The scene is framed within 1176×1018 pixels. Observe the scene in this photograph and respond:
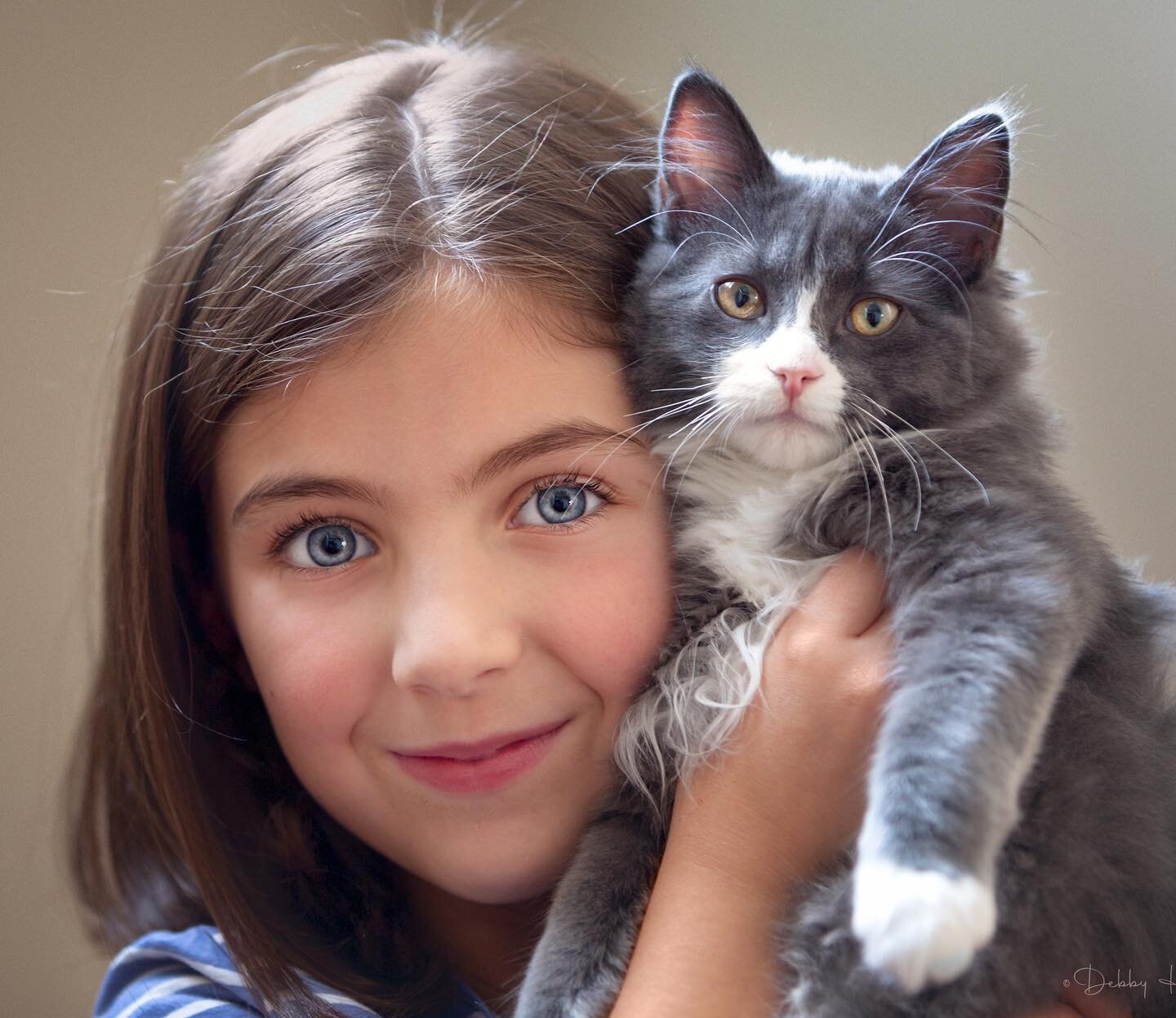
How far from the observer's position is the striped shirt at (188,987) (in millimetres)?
1348

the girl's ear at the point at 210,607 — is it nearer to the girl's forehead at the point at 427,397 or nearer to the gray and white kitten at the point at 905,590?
the girl's forehead at the point at 427,397

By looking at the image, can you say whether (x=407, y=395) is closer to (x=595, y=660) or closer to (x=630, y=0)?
(x=595, y=660)

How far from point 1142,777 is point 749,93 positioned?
77.3 inches

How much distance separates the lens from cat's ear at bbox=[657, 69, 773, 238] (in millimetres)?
1378

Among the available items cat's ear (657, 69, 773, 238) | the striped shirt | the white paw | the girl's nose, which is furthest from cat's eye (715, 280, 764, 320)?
the striped shirt

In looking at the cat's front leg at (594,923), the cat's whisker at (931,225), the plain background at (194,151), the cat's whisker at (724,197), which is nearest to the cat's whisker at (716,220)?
the cat's whisker at (724,197)

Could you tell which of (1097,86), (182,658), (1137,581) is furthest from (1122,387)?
(182,658)

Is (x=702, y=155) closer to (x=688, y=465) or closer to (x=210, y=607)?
(x=688, y=465)

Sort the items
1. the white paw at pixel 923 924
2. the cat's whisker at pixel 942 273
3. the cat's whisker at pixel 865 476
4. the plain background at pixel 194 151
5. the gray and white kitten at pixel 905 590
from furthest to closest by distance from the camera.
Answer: the plain background at pixel 194 151 → the cat's whisker at pixel 942 273 → the cat's whisker at pixel 865 476 → the gray and white kitten at pixel 905 590 → the white paw at pixel 923 924

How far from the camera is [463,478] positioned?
1185 millimetres

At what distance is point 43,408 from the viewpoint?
2.33 m

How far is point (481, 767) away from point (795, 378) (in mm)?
613

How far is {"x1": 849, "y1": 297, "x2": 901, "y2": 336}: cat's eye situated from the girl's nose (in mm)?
570

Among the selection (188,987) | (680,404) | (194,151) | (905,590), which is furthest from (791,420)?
(194,151)
